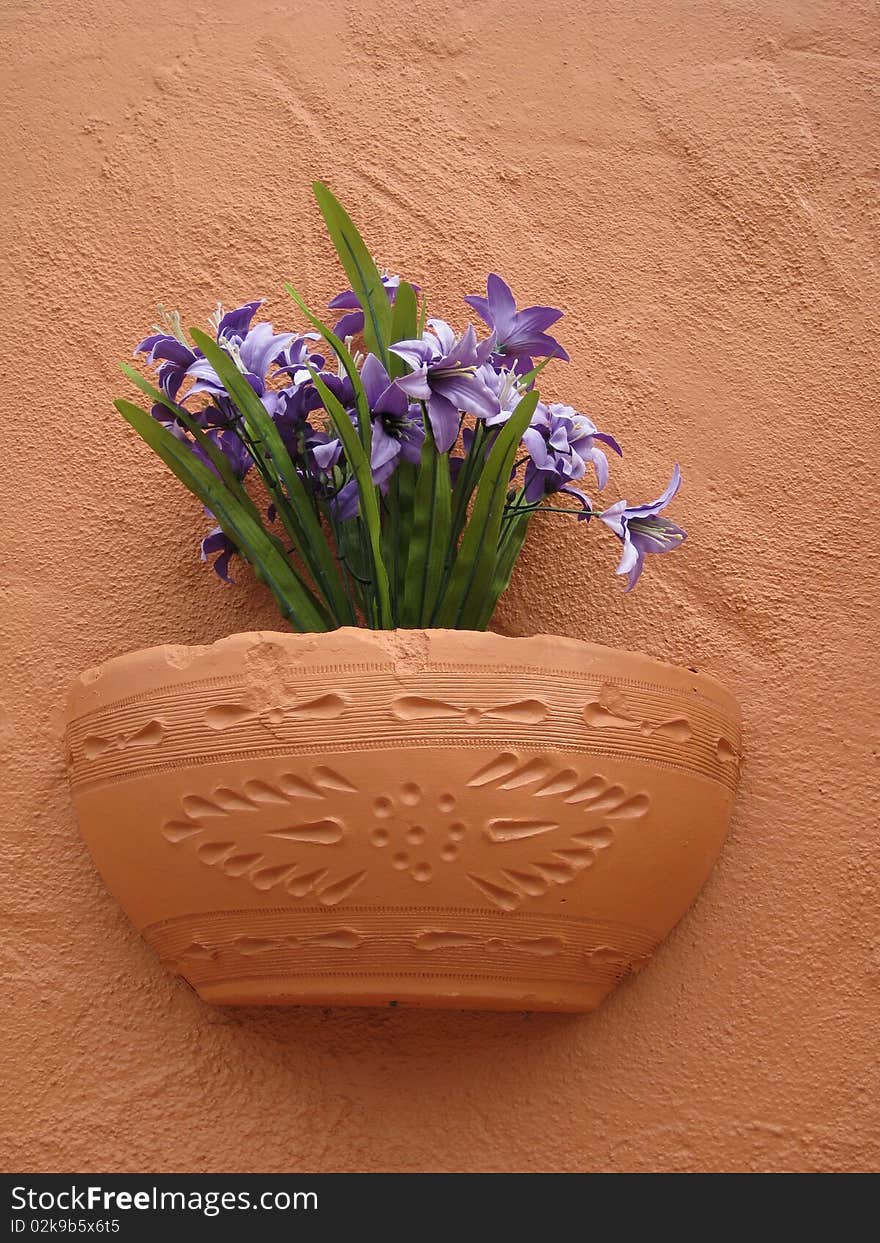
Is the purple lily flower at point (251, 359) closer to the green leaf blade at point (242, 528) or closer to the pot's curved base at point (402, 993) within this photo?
the green leaf blade at point (242, 528)

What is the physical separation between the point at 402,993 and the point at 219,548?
422 mm

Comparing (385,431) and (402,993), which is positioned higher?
(385,431)

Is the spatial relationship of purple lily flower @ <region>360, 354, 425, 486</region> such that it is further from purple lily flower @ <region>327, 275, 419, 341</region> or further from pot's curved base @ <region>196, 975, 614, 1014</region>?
pot's curved base @ <region>196, 975, 614, 1014</region>

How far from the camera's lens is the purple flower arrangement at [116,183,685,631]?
990mm

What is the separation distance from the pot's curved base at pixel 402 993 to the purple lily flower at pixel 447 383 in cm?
40

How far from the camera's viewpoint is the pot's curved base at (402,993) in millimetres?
929

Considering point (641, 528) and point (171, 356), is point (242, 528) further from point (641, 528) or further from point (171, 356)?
point (641, 528)

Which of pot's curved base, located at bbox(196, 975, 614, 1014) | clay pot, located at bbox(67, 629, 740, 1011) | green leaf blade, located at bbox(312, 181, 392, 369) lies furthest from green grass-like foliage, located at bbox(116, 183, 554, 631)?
pot's curved base, located at bbox(196, 975, 614, 1014)

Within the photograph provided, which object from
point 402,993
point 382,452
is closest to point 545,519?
point 382,452

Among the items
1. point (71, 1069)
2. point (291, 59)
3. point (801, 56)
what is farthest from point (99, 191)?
point (71, 1069)

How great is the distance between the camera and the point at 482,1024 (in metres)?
1.05

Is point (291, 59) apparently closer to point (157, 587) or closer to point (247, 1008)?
point (157, 587)

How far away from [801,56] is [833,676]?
67cm

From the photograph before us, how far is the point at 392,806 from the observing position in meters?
0.89
